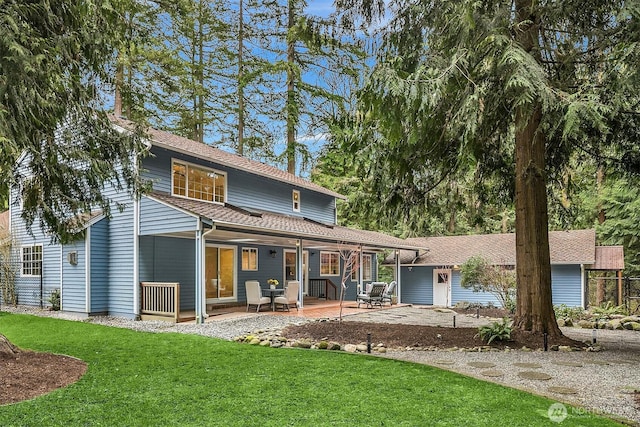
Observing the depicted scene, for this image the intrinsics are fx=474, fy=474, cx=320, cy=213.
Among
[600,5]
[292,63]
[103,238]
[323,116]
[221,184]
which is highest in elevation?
[292,63]

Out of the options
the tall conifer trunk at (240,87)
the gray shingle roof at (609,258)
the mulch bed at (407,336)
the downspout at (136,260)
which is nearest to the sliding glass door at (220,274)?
the downspout at (136,260)

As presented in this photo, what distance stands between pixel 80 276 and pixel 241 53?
48.2 feet

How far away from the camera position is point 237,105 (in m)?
24.4

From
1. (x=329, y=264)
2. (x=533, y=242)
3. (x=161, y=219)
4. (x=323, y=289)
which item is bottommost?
(x=323, y=289)

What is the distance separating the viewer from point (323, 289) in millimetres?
19969

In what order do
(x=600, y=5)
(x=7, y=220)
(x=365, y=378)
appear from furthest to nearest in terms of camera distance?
(x=7, y=220) → (x=600, y=5) → (x=365, y=378)

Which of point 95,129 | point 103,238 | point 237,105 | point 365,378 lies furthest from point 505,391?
point 237,105

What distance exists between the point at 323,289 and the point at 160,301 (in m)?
8.78

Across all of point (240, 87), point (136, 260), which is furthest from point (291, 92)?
point (136, 260)

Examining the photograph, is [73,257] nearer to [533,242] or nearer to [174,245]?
[174,245]

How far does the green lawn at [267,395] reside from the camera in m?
4.43

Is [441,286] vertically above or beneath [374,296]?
beneath

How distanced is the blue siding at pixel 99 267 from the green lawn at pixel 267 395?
5.62 m

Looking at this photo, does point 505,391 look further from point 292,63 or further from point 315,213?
point 292,63
